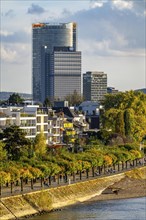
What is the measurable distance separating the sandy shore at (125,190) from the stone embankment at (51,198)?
22.6 inches

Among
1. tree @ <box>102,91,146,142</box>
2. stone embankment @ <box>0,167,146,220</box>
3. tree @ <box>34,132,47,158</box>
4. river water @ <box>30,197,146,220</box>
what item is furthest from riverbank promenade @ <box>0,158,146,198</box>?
tree @ <box>102,91,146,142</box>

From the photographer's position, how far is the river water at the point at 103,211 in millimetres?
71500

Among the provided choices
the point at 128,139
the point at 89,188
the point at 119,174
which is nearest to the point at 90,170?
the point at 119,174

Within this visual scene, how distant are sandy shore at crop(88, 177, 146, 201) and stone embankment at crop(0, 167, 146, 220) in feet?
1.88

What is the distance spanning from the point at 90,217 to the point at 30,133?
5257cm

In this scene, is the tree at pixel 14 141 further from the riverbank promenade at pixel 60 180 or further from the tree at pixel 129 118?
the tree at pixel 129 118

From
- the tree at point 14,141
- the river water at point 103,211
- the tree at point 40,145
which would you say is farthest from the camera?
the tree at point 40,145

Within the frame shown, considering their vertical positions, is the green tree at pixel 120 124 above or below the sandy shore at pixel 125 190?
above

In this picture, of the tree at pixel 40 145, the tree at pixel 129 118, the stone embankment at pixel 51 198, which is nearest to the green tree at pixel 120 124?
the tree at pixel 129 118

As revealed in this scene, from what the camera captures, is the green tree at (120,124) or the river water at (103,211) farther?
the green tree at (120,124)

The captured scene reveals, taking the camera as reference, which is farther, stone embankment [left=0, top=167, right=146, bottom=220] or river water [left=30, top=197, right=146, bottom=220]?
river water [left=30, top=197, right=146, bottom=220]

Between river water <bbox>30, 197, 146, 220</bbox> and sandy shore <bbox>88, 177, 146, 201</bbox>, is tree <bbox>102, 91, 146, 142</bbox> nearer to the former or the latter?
sandy shore <bbox>88, 177, 146, 201</bbox>

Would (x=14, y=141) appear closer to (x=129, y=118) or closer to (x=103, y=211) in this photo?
(x=103, y=211)

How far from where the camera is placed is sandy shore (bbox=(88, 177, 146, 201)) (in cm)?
8900
